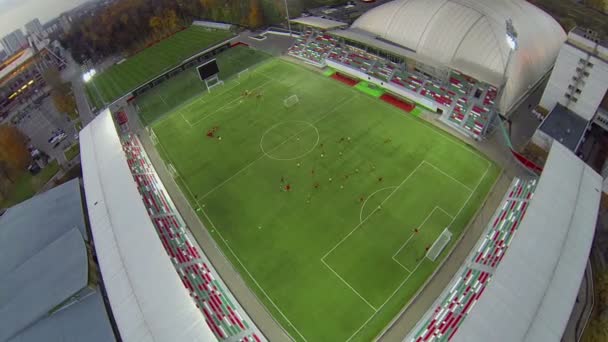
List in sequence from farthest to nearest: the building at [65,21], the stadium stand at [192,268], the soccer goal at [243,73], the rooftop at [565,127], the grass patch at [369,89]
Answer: the building at [65,21] < the soccer goal at [243,73] < the grass patch at [369,89] < the rooftop at [565,127] < the stadium stand at [192,268]

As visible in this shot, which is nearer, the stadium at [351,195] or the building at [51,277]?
the stadium at [351,195]

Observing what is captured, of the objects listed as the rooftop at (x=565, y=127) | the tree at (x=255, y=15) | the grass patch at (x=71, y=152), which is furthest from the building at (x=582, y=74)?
the grass patch at (x=71, y=152)

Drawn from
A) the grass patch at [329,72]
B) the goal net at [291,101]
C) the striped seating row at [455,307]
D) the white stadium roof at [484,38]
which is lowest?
the striped seating row at [455,307]

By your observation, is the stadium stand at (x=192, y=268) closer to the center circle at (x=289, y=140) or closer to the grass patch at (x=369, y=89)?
the center circle at (x=289, y=140)

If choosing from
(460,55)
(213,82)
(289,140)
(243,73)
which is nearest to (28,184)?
(213,82)

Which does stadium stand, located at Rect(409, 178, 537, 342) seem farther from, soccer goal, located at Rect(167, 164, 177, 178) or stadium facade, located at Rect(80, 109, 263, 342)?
soccer goal, located at Rect(167, 164, 177, 178)

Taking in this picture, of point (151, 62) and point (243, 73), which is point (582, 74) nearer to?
point (243, 73)

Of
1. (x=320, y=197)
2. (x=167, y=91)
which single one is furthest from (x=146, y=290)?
(x=167, y=91)

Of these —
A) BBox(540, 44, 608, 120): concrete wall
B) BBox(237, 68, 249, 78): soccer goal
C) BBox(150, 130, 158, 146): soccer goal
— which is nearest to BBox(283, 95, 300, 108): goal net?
BBox(237, 68, 249, 78): soccer goal
